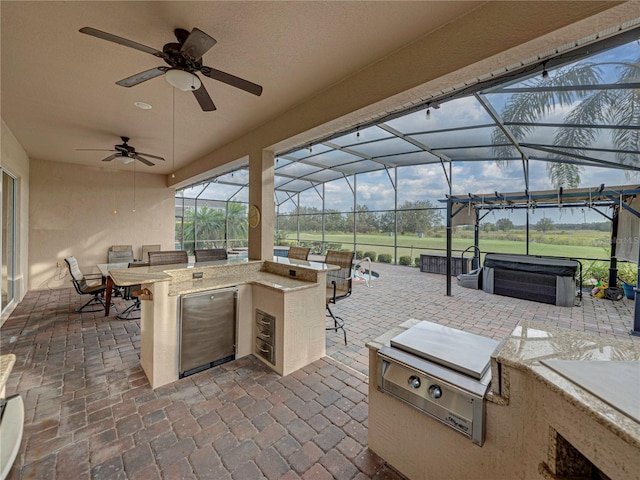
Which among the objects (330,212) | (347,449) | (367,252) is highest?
(330,212)

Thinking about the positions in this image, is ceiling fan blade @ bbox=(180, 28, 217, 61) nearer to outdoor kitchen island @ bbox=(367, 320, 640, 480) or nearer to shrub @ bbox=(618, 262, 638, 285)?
outdoor kitchen island @ bbox=(367, 320, 640, 480)

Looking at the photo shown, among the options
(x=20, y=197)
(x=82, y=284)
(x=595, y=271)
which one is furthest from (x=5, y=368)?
(x=595, y=271)

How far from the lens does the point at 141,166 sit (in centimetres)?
634

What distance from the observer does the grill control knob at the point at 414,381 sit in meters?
1.28

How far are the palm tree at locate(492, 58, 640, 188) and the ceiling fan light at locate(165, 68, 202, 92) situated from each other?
11.3ft

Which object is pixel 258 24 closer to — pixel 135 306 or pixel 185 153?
pixel 185 153

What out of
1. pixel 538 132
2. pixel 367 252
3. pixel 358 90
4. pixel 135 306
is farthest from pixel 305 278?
pixel 367 252

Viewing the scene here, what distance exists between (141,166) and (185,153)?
2.07m

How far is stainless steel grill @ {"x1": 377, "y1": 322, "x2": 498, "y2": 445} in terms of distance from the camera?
112 centimetres

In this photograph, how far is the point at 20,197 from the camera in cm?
479

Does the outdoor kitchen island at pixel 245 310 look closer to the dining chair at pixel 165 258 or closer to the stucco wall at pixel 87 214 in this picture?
the dining chair at pixel 165 258

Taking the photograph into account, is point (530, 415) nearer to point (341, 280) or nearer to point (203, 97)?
point (341, 280)

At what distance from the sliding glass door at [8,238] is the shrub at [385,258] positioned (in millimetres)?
9830

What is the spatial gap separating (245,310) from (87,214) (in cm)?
596
